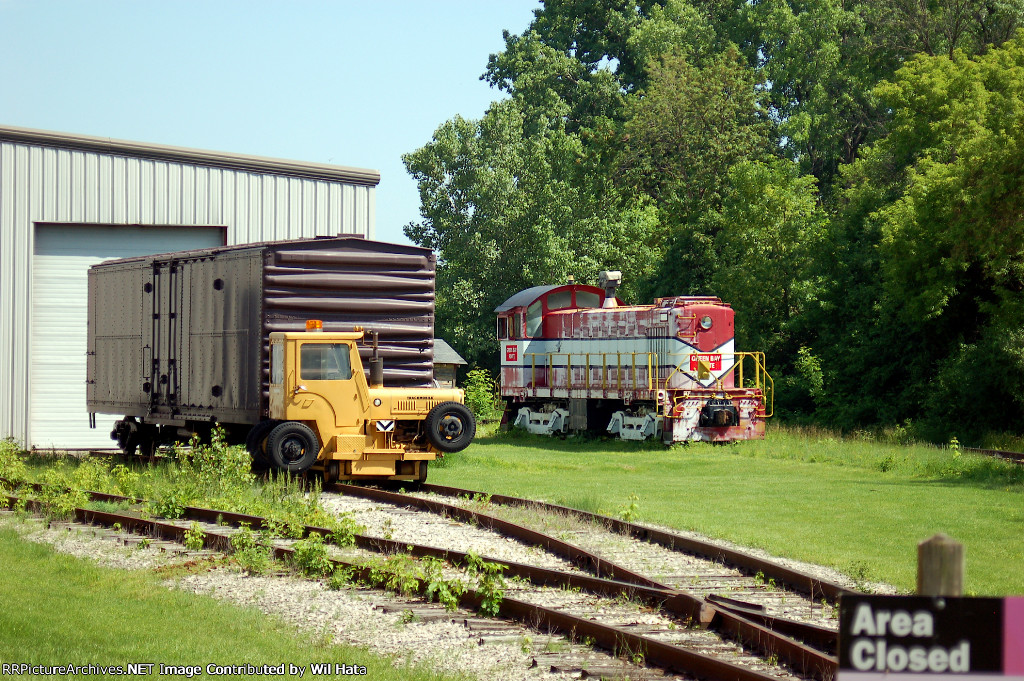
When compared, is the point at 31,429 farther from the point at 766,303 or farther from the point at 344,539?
the point at 766,303

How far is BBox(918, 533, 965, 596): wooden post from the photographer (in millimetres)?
3391

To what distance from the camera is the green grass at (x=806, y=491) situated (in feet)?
40.7

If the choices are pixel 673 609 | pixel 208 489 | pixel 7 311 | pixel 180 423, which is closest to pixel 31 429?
pixel 7 311

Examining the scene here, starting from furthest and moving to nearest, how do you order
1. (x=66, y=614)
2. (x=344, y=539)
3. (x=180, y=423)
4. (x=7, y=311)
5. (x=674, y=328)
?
(x=674, y=328) → (x=7, y=311) → (x=180, y=423) → (x=344, y=539) → (x=66, y=614)

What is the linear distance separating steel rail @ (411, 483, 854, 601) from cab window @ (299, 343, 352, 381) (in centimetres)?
261

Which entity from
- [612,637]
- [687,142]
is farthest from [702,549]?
[687,142]

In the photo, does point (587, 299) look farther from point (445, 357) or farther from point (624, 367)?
point (445, 357)

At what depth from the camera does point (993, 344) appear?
2933 centimetres

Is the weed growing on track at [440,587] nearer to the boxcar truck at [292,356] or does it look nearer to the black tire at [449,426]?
the boxcar truck at [292,356]

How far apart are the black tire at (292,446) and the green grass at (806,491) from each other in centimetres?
297

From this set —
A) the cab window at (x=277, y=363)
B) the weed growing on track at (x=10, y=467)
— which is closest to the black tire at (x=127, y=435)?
the weed growing on track at (x=10, y=467)

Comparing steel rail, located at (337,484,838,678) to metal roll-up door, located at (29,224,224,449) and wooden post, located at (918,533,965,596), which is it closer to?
wooden post, located at (918,533,965,596)

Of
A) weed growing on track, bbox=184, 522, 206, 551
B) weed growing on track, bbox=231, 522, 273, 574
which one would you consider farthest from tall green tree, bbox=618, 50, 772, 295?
weed growing on track, bbox=231, 522, 273, 574

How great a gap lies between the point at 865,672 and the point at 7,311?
25859 millimetres
